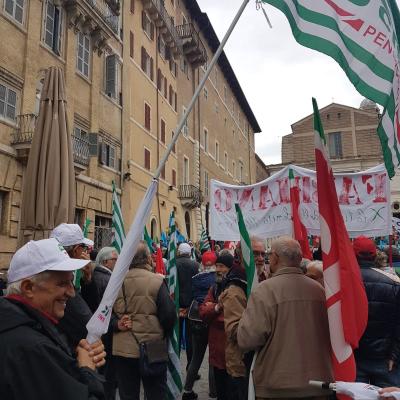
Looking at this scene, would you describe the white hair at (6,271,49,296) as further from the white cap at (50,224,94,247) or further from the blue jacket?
the blue jacket

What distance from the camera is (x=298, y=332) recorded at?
9.94 feet

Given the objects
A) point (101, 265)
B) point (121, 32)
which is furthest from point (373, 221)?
point (121, 32)

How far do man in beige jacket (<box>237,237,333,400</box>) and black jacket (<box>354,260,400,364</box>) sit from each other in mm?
646

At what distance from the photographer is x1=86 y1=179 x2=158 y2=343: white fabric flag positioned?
2.78 meters

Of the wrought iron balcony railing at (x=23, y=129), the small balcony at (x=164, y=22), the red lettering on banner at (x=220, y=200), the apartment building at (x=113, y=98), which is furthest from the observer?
the small balcony at (x=164, y=22)

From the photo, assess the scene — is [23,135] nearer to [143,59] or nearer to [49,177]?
[49,177]

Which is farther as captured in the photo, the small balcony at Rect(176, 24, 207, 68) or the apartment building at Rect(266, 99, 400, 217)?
the apartment building at Rect(266, 99, 400, 217)

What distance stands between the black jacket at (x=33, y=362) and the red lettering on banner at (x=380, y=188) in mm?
5987

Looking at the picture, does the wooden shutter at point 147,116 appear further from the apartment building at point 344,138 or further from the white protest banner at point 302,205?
the apartment building at point 344,138

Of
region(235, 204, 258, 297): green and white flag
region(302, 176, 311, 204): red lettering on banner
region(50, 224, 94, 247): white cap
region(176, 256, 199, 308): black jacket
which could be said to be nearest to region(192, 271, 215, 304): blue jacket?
region(176, 256, 199, 308): black jacket

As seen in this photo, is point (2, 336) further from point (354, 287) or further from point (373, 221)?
point (373, 221)

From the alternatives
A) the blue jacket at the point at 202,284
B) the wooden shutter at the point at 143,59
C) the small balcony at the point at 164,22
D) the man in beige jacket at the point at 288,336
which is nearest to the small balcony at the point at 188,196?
the wooden shutter at the point at 143,59

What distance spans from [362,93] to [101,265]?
121 inches

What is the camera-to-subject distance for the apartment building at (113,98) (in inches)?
539
